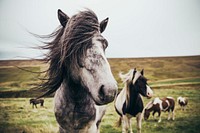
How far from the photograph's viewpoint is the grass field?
2.59 meters

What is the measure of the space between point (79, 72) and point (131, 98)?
114cm

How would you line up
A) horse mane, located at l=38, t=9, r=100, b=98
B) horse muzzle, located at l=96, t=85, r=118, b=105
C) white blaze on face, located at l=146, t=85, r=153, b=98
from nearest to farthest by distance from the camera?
horse muzzle, located at l=96, t=85, r=118, b=105, horse mane, located at l=38, t=9, r=100, b=98, white blaze on face, located at l=146, t=85, r=153, b=98

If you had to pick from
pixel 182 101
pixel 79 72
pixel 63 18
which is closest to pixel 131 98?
pixel 182 101

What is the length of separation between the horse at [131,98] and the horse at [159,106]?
7cm

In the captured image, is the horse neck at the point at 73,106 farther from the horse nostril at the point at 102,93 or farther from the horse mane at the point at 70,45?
the horse nostril at the point at 102,93

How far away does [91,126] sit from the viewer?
1936mm

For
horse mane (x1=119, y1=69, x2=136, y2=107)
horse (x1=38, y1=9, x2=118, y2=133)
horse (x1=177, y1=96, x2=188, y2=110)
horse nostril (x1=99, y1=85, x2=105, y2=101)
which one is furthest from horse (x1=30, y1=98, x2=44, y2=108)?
horse (x1=177, y1=96, x2=188, y2=110)

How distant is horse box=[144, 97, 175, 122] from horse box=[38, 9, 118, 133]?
0.91 m

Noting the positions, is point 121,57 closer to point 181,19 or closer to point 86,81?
point 181,19

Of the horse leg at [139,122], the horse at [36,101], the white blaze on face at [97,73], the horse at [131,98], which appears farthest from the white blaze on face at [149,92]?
the white blaze on face at [97,73]

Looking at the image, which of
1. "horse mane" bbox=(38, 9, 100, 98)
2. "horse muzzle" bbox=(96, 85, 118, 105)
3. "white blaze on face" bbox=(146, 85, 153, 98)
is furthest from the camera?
"white blaze on face" bbox=(146, 85, 153, 98)

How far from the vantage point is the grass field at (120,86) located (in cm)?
259

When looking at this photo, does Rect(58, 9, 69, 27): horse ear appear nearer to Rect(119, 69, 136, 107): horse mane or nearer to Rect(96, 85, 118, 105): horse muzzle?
Rect(96, 85, 118, 105): horse muzzle

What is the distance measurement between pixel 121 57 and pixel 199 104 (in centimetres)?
98
